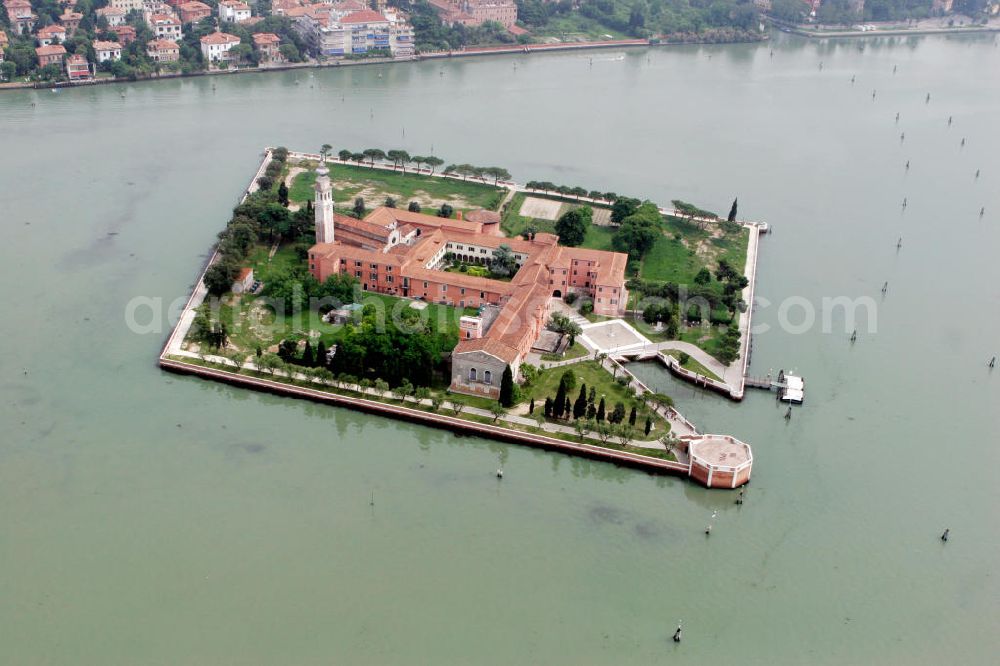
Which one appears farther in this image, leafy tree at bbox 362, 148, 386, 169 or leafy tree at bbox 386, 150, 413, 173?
leafy tree at bbox 362, 148, 386, 169

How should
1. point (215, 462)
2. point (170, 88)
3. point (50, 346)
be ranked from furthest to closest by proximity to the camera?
1. point (170, 88)
2. point (50, 346)
3. point (215, 462)

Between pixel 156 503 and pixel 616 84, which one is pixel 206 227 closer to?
pixel 156 503

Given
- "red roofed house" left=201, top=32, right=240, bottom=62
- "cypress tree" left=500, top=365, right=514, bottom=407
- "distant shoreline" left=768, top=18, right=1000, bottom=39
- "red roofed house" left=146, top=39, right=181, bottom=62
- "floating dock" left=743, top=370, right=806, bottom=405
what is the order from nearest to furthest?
"cypress tree" left=500, top=365, right=514, bottom=407, "floating dock" left=743, top=370, right=806, bottom=405, "red roofed house" left=146, top=39, right=181, bottom=62, "red roofed house" left=201, top=32, right=240, bottom=62, "distant shoreline" left=768, top=18, right=1000, bottom=39

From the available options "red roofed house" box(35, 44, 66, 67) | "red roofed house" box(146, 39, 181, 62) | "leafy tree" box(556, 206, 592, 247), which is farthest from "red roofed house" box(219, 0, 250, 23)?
"leafy tree" box(556, 206, 592, 247)

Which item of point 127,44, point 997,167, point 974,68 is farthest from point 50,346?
point 974,68

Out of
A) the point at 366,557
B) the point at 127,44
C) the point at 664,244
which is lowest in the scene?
the point at 366,557

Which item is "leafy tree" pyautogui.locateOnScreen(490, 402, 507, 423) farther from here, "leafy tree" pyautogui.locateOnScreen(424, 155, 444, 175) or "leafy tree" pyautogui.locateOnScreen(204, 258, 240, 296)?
"leafy tree" pyautogui.locateOnScreen(424, 155, 444, 175)
